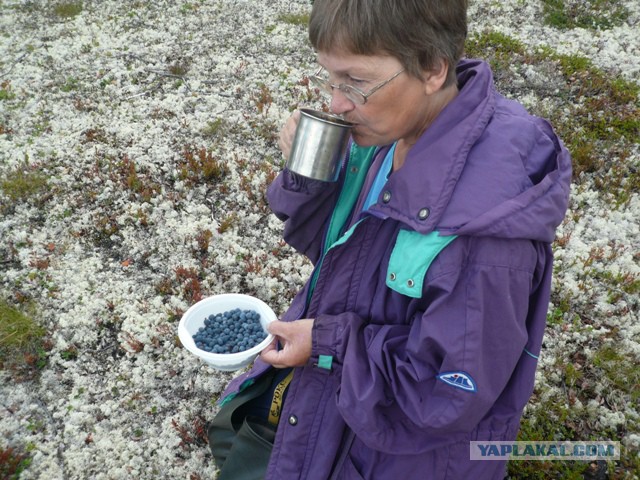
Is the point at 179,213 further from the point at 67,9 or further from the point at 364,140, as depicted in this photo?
the point at 67,9

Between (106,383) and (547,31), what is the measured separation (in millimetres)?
10787

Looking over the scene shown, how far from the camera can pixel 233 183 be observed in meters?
7.59

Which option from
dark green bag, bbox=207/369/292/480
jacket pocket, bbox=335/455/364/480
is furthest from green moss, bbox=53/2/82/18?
jacket pocket, bbox=335/455/364/480

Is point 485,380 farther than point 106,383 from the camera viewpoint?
No

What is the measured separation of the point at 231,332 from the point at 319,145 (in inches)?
78.7

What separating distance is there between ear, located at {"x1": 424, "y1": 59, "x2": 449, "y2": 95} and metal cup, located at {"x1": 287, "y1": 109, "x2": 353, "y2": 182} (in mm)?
600

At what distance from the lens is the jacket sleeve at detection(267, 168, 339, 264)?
3.50 m

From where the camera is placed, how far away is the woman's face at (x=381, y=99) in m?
2.48

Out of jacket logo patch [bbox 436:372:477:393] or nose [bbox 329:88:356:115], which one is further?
nose [bbox 329:88:356:115]

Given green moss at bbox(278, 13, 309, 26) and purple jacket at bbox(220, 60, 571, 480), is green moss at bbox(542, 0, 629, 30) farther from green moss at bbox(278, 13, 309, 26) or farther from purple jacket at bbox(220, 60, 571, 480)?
purple jacket at bbox(220, 60, 571, 480)

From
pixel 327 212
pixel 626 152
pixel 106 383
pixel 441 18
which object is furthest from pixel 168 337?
pixel 626 152

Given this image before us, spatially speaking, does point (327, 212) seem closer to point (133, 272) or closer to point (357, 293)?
point (357, 293)

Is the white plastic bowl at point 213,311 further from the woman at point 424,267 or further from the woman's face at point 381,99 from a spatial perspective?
the woman's face at point 381,99

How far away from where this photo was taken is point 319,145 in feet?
10.4
